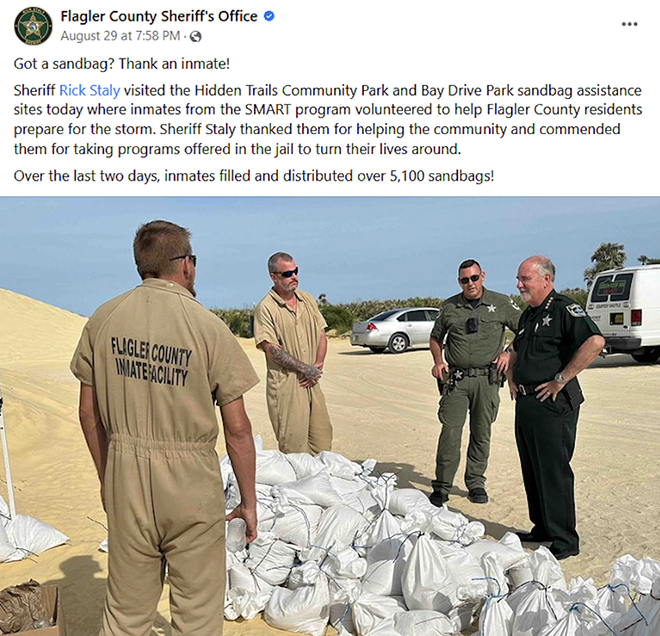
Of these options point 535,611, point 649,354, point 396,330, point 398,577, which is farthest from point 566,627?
point 396,330

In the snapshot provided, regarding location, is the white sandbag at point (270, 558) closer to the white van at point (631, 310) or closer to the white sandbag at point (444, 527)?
the white sandbag at point (444, 527)

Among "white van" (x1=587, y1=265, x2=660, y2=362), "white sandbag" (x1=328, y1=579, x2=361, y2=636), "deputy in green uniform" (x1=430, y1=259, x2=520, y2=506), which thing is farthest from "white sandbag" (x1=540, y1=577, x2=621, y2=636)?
"white van" (x1=587, y1=265, x2=660, y2=362)

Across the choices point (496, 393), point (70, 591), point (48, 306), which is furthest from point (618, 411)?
point (48, 306)

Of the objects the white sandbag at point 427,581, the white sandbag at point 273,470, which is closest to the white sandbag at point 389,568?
the white sandbag at point 427,581

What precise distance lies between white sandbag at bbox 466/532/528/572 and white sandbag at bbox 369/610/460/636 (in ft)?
1.74

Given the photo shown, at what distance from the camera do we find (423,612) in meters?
4.05

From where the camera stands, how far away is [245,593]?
14.6ft

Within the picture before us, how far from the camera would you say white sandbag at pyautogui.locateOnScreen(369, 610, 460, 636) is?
13.0 feet

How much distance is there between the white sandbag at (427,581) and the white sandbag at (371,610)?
8 centimetres

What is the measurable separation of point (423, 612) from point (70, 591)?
7.73 ft

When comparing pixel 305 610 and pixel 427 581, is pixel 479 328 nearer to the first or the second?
pixel 427 581

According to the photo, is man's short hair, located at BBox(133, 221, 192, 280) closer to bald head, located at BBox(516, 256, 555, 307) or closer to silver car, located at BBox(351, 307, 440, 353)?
bald head, located at BBox(516, 256, 555, 307)

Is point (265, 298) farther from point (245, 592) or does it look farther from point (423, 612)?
point (423, 612)

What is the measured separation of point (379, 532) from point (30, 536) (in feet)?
8.88
